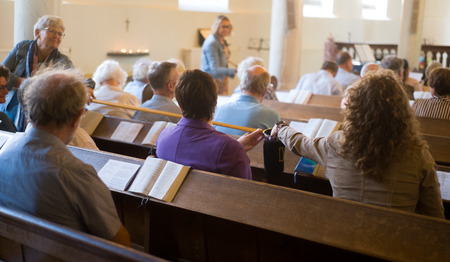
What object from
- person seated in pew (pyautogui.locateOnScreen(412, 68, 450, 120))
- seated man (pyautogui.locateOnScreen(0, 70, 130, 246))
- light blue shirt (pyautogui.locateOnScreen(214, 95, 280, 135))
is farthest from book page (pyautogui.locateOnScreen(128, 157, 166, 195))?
person seated in pew (pyautogui.locateOnScreen(412, 68, 450, 120))

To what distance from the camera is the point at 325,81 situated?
7098mm

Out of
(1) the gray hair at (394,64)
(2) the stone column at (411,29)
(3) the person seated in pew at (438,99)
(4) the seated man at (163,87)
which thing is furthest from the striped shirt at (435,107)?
(2) the stone column at (411,29)

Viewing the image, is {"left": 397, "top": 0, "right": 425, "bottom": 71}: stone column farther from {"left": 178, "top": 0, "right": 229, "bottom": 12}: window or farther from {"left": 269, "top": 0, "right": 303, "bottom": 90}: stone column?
{"left": 178, "top": 0, "right": 229, "bottom": 12}: window

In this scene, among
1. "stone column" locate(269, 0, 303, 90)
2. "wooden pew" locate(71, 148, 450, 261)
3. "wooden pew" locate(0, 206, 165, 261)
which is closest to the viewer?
"wooden pew" locate(0, 206, 165, 261)

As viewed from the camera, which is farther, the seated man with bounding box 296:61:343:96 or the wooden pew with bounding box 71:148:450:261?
the seated man with bounding box 296:61:343:96

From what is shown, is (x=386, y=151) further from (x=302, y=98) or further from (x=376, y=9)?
(x=376, y=9)

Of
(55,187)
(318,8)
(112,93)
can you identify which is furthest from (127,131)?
(318,8)

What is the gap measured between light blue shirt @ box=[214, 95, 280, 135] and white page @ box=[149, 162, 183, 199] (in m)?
1.30

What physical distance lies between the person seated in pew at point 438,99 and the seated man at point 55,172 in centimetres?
348

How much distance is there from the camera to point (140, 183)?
2639 mm

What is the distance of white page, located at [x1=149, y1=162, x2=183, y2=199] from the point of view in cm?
258

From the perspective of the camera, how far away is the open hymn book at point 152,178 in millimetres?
2590

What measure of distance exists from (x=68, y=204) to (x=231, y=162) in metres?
0.99

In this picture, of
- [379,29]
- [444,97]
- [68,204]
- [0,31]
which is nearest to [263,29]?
[379,29]
